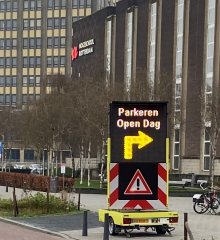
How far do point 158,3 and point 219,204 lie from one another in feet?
145

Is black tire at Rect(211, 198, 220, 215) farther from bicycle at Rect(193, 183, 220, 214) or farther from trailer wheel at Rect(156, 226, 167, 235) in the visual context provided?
trailer wheel at Rect(156, 226, 167, 235)

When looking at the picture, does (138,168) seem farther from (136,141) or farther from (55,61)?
(55,61)

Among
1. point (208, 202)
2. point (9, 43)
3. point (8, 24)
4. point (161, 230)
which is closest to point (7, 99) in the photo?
point (9, 43)

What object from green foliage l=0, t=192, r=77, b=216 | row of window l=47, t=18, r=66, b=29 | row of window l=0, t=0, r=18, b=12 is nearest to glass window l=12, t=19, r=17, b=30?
row of window l=0, t=0, r=18, b=12

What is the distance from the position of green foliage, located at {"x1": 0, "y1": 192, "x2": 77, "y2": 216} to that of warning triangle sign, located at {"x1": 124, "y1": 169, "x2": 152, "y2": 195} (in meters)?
7.49

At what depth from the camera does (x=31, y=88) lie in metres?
130

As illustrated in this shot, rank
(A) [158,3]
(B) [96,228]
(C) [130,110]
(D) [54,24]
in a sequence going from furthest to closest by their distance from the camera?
(D) [54,24] < (A) [158,3] < (B) [96,228] < (C) [130,110]

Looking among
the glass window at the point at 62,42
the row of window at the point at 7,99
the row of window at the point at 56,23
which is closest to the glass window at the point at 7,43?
the row of window at the point at 56,23

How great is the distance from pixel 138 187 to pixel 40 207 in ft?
26.9

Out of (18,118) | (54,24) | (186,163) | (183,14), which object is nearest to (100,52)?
(18,118)

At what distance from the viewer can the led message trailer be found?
53.9 ft

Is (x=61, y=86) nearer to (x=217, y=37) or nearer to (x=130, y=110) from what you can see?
(x=217, y=37)

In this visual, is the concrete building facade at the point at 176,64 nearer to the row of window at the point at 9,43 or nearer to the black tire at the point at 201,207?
the black tire at the point at 201,207

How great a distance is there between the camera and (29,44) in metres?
130
